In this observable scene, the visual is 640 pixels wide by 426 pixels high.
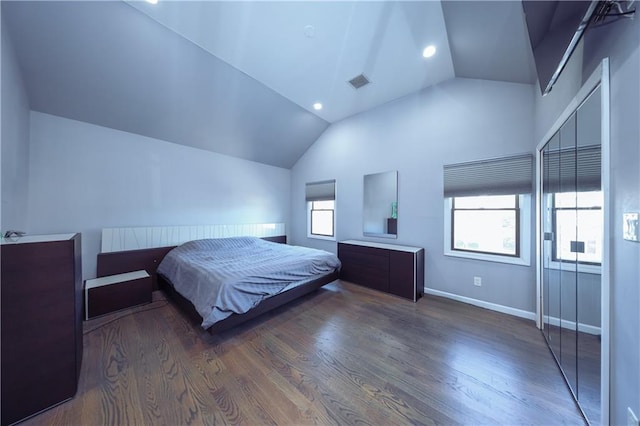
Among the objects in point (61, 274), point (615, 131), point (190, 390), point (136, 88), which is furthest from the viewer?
point (136, 88)

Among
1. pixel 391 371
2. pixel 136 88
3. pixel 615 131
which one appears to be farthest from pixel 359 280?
pixel 136 88

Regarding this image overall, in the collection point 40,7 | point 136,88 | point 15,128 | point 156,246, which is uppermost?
point 40,7

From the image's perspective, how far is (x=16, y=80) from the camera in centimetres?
210

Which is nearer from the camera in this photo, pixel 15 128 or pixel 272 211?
pixel 15 128

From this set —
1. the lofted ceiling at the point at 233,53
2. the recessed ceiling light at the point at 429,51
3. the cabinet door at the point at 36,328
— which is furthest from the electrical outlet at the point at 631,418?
the recessed ceiling light at the point at 429,51

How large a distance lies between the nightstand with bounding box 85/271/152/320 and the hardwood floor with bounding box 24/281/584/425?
0.66 feet

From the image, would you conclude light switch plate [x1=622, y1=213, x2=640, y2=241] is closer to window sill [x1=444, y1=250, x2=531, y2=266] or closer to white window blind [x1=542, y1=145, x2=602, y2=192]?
white window blind [x1=542, y1=145, x2=602, y2=192]

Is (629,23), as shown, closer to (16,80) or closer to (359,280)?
(359,280)

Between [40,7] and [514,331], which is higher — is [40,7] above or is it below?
above

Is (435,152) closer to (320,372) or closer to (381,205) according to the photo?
(381,205)

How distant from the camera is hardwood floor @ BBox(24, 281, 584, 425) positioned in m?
1.35

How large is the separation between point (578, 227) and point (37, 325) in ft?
11.9

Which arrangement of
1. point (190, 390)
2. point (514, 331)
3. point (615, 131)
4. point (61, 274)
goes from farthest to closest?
1. point (514, 331)
2. point (190, 390)
3. point (61, 274)
4. point (615, 131)

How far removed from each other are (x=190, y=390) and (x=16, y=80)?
3.40 metres
